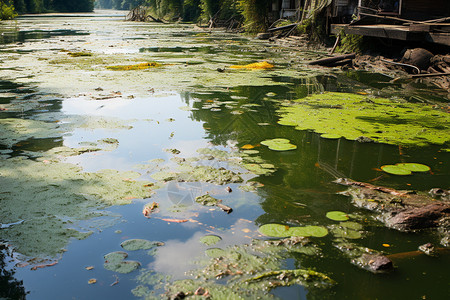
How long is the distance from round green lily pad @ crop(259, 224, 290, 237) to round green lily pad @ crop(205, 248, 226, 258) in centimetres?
30

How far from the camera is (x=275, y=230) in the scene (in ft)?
7.37

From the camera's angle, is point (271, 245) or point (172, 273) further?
point (271, 245)

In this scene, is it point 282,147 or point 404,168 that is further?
point 282,147

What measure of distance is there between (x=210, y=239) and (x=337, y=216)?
0.74m

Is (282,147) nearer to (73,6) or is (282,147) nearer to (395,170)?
(395,170)

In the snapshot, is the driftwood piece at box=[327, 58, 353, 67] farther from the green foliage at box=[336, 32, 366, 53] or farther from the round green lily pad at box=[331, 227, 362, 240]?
the round green lily pad at box=[331, 227, 362, 240]

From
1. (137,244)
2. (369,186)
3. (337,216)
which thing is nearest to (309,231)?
(337,216)

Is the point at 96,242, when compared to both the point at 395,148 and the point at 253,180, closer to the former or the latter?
the point at 253,180

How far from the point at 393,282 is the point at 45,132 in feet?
10.7

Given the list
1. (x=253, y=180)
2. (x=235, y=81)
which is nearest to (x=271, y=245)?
(x=253, y=180)

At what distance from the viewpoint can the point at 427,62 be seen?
7.69m

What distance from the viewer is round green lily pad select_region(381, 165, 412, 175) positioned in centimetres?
306

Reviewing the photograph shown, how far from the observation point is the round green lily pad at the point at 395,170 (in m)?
3.06

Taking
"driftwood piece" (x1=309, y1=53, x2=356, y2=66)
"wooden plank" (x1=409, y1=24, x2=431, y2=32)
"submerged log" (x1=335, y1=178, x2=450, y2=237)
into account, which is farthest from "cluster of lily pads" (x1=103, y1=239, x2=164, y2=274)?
"driftwood piece" (x1=309, y1=53, x2=356, y2=66)
